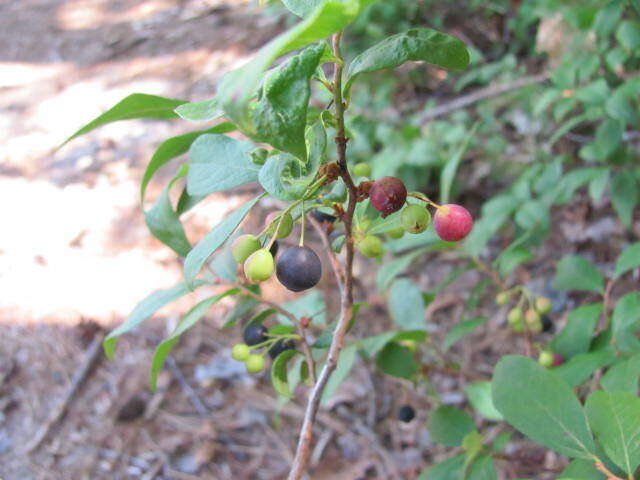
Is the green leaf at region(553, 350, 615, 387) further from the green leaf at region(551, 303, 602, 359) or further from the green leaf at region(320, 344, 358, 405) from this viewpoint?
the green leaf at region(320, 344, 358, 405)

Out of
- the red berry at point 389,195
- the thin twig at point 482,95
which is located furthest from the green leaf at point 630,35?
the red berry at point 389,195

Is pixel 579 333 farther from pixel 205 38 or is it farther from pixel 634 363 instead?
pixel 205 38

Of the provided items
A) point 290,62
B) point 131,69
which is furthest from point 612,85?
point 131,69

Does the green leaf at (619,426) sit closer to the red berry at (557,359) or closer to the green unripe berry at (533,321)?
the red berry at (557,359)

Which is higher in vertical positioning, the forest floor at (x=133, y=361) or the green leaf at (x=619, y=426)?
the green leaf at (x=619, y=426)

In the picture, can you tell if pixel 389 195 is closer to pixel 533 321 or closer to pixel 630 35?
pixel 533 321

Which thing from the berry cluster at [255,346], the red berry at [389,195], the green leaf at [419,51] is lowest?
the berry cluster at [255,346]
